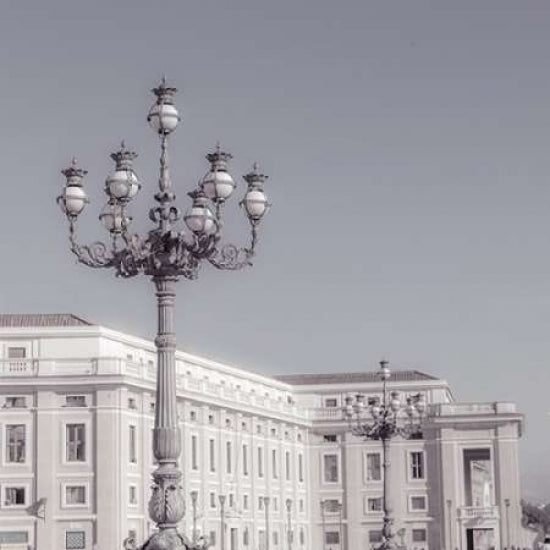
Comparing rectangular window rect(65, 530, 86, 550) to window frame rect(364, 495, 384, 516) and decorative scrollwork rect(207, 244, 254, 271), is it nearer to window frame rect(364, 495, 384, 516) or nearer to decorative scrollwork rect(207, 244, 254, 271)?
window frame rect(364, 495, 384, 516)

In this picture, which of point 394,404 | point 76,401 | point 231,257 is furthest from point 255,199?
point 76,401

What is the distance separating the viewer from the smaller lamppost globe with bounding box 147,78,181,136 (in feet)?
66.7

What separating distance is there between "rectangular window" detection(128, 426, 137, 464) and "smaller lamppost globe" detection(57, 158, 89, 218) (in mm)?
46707

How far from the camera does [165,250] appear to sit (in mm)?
20234

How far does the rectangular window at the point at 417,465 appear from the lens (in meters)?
90.4

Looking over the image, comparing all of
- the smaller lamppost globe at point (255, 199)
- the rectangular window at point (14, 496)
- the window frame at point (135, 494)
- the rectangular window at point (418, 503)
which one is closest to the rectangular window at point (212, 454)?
the window frame at point (135, 494)

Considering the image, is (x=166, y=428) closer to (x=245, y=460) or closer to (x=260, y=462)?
(x=245, y=460)

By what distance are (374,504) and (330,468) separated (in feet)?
11.4

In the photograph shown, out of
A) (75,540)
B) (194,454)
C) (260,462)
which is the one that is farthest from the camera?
(260,462)

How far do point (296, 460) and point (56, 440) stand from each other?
26.6 meters

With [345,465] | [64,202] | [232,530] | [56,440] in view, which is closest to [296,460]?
[345,465]

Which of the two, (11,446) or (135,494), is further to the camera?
(135,494)

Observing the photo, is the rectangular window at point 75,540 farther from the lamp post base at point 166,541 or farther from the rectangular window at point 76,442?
the lamp post base at point 166,541

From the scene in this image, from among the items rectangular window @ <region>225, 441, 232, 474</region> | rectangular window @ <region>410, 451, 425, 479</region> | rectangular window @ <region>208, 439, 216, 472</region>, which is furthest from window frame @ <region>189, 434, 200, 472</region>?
rectangular window @ <region>410, 451, 425, 479</region>
